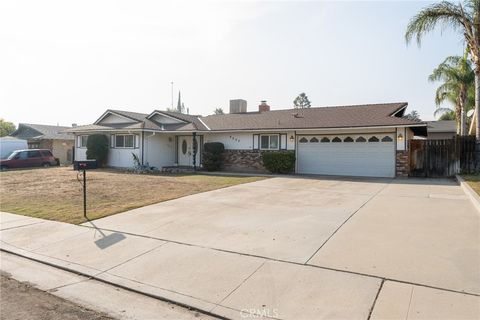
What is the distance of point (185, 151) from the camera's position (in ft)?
74.7

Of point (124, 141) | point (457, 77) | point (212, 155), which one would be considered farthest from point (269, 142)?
point (457, 77)

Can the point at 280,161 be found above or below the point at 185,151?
below

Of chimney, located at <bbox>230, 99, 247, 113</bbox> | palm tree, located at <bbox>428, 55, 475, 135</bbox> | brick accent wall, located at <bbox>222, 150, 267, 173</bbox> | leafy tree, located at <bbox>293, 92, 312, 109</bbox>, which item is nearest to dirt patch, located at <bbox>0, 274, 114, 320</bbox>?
brick accent wall, located at <bbox>222, 150, 267, 173</bbox>

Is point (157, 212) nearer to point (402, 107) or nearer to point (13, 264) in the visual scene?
point (13, 264)

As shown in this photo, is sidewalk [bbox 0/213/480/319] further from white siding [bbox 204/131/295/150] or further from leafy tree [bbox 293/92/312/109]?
leafy tree [bbox 293/92/312/109]

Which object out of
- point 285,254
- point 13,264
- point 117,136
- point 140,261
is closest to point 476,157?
point 285,254

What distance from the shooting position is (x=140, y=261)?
517 centimetres

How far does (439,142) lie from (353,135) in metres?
4.00

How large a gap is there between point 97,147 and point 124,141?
75.0 inches

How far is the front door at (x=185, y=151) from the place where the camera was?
22.3 metres

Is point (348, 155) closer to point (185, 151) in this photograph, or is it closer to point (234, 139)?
point (234, 139)

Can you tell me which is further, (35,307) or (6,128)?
(6,128)

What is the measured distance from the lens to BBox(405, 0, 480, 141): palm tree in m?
14.0

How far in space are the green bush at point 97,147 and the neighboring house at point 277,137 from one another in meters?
0.46
